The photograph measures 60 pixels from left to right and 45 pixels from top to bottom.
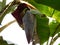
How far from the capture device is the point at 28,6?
75 centimetres

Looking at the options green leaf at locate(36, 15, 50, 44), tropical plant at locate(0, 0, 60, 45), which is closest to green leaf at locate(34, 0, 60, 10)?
tropical plant at locate(0, 0, 60, 45)

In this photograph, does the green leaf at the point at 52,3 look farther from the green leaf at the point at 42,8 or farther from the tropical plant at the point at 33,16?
the green leaf at the point at 42,8

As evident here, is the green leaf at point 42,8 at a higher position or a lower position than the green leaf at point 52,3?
lower

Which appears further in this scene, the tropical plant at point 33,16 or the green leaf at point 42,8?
the green leaf at point 42,8

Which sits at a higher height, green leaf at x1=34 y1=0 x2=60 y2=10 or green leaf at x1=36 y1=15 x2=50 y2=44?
green leaf at x1=34 y1=0 x2=60 y2=10

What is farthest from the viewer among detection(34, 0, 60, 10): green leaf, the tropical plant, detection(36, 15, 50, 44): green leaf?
detection(36, 15, 50, 44): green leaf

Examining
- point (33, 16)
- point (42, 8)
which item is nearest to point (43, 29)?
point (42, 8)

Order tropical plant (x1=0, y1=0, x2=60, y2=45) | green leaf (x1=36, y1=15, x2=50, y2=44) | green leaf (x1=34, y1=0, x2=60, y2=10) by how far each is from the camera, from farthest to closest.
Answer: green leaf (x1=36, y1=15, x2=50, y2=44), green leaf (x1=34, y1=0, x2=60, y2=10), tropical plant (x1=0, y1=0, x2=60, y2=45)

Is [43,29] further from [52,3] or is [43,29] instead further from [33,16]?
[33,16]

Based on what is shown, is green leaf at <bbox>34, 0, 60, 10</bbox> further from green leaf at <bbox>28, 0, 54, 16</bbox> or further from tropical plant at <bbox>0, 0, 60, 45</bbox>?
green leaf at <bbox>28, 0, 54, 16</bbox>

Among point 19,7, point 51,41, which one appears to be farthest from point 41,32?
point 19,7

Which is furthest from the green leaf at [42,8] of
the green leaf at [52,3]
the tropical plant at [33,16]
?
the green leaf at [52,3]

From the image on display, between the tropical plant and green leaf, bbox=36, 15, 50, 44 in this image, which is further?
green leaf, bbox=36, 15, 50, 44

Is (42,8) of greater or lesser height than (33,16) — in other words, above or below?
below
